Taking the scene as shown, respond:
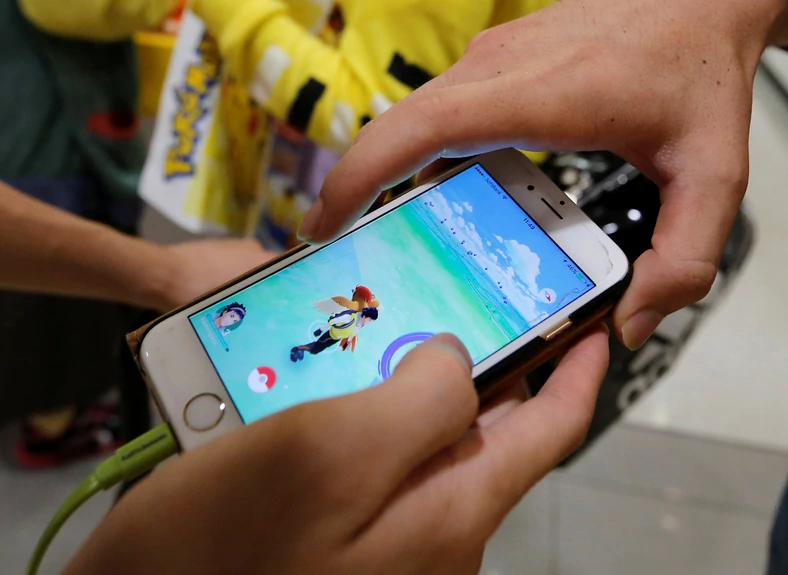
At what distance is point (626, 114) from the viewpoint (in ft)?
1.13

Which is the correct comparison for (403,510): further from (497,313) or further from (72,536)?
(72,536)

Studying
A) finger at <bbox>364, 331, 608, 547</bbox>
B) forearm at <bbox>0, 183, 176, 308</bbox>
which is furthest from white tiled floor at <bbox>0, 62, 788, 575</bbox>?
finger at <bbox>364, 331, 608, 547</bbox>

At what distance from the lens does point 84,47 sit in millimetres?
561

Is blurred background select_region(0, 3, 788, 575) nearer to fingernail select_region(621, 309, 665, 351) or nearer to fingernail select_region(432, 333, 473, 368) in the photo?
fingernail select_region(621, 309, 665, 351)

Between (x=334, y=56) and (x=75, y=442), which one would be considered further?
(x=75, y=442)

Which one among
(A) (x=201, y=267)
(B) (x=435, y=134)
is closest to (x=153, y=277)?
(A) (x=201, y=267)

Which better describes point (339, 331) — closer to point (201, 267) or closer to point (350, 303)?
point (350, 303)

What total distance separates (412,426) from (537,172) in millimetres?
232

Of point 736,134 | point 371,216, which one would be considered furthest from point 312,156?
point 736,134

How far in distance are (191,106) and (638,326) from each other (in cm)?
52

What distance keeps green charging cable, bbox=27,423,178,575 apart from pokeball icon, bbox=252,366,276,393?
0.19ft

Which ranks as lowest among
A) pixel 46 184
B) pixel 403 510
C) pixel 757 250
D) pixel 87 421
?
pixel 757 250

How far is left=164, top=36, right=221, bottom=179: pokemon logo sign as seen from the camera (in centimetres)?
61

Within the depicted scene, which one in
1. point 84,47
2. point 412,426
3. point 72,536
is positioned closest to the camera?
point 412,426
